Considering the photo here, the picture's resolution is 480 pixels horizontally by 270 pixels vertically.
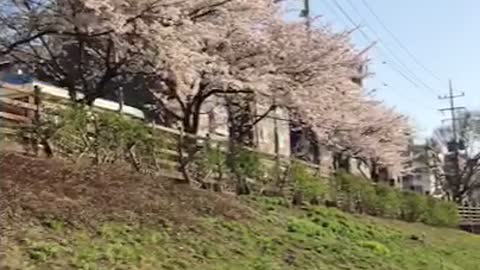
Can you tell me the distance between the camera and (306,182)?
23.2m

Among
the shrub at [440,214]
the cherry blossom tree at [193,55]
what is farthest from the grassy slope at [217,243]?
the shrub at [440,214]

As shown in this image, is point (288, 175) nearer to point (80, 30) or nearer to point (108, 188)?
point (80, 30)

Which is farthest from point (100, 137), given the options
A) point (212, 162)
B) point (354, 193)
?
point (354, 193)

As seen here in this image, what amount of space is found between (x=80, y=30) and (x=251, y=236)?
5.48m

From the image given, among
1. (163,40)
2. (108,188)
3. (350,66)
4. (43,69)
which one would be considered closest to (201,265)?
(108,188)

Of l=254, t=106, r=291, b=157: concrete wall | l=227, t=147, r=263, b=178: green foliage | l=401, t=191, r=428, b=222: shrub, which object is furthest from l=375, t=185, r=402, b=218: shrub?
l=227, t=147, r=263, b=178: green foliage

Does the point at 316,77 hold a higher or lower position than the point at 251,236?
higher

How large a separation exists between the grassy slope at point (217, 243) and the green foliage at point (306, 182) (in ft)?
4.74

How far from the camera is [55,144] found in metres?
14.5

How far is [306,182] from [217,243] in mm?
10658

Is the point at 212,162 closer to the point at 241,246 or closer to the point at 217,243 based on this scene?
the point at 241,246

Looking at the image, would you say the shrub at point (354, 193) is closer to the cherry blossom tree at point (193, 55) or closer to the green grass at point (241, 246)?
the cherry blossom tree at point (193, 55)

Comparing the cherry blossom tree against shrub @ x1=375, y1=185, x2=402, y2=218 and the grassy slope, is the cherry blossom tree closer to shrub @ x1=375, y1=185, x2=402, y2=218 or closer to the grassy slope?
shrub @ x1=375, y1=185, x2=402, y2=218

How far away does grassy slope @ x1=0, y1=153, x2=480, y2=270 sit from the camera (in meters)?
9.68
